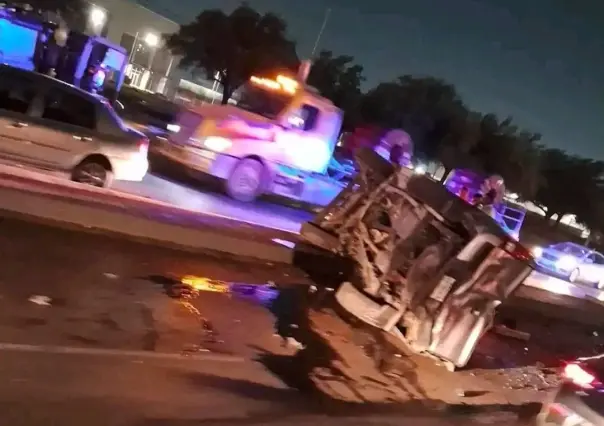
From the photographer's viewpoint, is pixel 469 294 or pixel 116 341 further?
pixel 469 294

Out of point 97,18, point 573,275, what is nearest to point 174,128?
point 573,275

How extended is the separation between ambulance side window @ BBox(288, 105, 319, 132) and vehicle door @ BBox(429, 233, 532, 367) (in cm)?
756

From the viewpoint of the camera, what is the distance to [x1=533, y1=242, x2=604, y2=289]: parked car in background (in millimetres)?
27889

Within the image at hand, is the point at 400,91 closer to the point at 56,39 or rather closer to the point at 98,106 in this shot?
the point at 56,39

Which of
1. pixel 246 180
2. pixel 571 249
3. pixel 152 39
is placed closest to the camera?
pixel 246 180

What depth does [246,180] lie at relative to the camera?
16078 mm

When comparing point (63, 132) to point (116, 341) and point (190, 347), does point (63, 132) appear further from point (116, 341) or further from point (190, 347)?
point (116, 341)

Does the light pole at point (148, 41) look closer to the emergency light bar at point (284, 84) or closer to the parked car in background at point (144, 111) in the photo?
the parked car in background at point (144, 111)

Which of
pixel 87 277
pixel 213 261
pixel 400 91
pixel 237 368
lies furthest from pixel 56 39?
pixel 400 91

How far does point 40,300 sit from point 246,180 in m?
9.36

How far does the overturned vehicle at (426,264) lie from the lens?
29.5 ft

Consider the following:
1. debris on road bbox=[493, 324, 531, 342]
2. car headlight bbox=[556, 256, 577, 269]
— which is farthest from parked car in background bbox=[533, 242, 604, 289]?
debris on road bbox=[493, 324, 531, 342]

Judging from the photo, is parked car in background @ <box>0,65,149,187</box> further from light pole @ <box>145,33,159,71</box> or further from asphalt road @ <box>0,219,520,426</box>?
light pole @ <box>145,33,159,71</box>

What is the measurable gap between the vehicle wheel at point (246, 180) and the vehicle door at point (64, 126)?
531 cm
